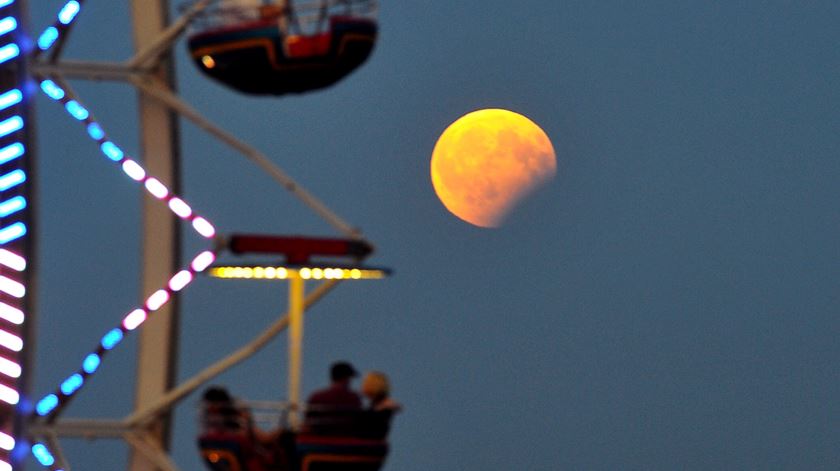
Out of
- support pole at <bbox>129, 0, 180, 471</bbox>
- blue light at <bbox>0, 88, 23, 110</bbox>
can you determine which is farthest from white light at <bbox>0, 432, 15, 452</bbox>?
blue light at <bbox>0, 88, 23, 110</bbox>

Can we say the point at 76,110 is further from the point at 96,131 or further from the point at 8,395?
the point at 8,395

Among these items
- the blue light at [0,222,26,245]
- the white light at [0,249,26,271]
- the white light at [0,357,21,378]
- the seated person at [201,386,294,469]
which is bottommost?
the seated person at [201,386,294,469]

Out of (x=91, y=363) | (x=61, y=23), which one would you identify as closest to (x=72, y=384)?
(x=91, y=363)

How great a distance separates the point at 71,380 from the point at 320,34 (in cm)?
346

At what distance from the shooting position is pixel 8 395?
18672 mm

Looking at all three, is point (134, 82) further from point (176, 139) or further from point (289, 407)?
point (289, 407)

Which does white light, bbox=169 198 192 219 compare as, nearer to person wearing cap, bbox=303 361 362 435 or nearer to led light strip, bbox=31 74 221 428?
led light strip, bbox=31 74 221 428

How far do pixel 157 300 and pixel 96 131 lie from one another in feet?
4.16

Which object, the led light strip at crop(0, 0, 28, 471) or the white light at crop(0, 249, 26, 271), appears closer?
the led light strip at crop(0, 0, 28, 471)

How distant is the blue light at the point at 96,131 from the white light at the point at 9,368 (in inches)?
73.2

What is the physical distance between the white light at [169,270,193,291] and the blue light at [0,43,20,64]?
189 centimetres

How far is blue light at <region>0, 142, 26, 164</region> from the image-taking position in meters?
18.3

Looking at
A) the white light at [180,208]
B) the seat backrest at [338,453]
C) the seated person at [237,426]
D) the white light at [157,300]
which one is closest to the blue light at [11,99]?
the white light at [180,208]

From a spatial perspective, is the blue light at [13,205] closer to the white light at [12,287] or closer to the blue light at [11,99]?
the white light at [12,287]
